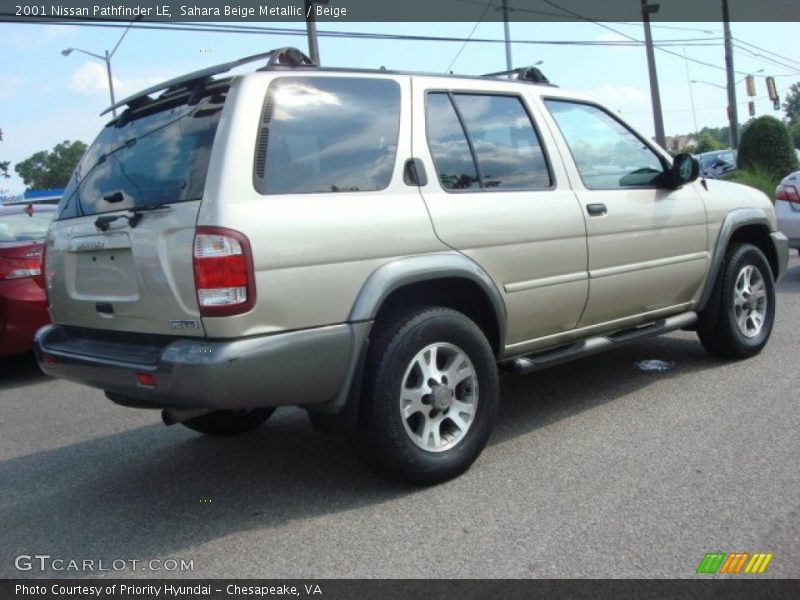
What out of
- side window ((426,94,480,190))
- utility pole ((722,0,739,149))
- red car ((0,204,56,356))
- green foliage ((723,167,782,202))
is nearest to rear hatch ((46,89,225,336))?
side window ((426,94,480,190))

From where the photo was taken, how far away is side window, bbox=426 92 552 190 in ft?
12.9

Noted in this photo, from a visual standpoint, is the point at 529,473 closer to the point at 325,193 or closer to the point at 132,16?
the point at 325,193

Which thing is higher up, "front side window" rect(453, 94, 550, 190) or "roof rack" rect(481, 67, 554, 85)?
"roof rack" rect(481, 67, 554, 85)

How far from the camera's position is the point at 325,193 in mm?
3385

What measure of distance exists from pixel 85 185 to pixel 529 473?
8.84 ft

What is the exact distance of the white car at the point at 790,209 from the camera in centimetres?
931

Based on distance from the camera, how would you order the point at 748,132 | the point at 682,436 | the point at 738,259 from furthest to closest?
1. the point at 748,132
2. the point at 738,259
3. the point at 682,436

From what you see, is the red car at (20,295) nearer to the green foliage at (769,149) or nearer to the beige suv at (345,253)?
the beige suv at (345,253)

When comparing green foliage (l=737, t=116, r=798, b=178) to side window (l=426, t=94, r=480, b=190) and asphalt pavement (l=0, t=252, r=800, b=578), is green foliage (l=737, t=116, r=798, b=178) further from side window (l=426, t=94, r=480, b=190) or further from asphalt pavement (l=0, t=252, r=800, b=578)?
side window (l=426, t=94, r=480, b=190)

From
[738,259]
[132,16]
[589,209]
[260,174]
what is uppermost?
[132,16]

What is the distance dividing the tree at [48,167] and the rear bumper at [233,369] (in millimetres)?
82573

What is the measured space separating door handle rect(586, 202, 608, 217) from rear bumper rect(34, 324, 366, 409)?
5.89 ft

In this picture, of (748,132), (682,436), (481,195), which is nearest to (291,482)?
(481,195)

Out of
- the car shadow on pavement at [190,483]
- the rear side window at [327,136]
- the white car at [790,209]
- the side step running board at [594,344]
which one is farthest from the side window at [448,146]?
the white car at [790,209]
